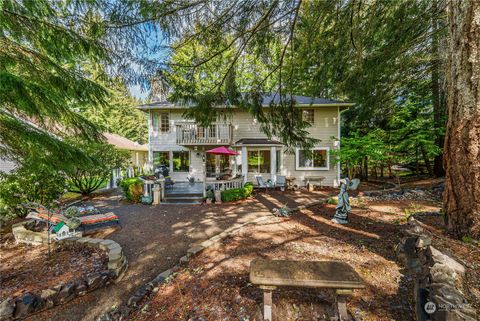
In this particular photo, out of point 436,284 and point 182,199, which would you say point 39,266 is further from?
point 436,284

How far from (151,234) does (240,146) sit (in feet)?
23.4

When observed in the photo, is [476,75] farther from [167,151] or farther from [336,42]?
[167,151]

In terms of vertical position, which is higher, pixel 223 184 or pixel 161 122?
pixel 161 122

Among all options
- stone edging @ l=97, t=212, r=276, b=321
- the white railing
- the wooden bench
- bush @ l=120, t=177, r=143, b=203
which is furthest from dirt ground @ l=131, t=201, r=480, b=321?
bush @ l=120, t=177, r=143, b=203

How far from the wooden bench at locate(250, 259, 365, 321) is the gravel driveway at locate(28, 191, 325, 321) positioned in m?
2.09

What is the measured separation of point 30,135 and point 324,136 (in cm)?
1277

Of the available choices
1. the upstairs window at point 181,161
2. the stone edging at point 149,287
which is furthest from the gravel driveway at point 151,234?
the upstairs window at point 181,161

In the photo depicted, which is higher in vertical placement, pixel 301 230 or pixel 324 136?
pixel 324 136

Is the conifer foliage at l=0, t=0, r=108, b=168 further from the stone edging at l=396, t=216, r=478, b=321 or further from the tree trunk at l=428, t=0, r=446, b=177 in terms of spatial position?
the tree trunk at l=428, t=0, r=446, b=177

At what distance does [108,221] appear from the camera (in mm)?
5672

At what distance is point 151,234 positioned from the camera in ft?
17.3

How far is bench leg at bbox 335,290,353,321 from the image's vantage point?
7.13 ft

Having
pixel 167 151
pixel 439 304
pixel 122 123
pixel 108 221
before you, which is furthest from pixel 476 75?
pixel 122 123

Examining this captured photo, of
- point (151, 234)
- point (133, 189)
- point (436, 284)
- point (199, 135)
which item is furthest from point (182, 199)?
point (436, 284)
